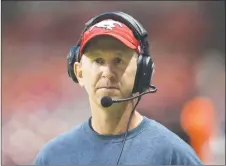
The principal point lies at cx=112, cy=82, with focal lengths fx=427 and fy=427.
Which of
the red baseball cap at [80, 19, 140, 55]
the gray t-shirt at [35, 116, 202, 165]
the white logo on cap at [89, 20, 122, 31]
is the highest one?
the white logo on cap at [89, 20, 122, 31]

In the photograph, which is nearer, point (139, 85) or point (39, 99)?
point (139, 85)

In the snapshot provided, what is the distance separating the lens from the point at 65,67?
1.17m

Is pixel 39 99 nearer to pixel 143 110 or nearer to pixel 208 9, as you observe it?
pixel 143 110

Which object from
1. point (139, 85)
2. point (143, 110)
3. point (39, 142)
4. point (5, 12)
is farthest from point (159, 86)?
point (5, 12)

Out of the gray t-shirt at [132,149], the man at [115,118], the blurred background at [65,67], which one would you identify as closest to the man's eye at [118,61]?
the man at [115,118]

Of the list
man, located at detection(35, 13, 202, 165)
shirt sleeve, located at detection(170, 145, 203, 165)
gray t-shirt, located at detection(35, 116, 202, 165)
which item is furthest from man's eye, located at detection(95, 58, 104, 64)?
shirt sleeve, located at detection(170, 145, 203, 165)

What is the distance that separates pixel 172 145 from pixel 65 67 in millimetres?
396

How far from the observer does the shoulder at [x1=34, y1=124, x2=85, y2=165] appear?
1.00m

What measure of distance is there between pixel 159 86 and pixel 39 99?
343mm

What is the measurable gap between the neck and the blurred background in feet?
0.69

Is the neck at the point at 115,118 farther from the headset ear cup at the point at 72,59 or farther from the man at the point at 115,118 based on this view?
the headset ear cup at the point at 72,59

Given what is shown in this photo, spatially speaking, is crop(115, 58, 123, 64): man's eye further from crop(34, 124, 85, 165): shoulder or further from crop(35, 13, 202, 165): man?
crop(34, 124, 85, 165): shoulder

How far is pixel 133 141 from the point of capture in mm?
937

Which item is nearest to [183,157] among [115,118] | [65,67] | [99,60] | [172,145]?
[172,145]
